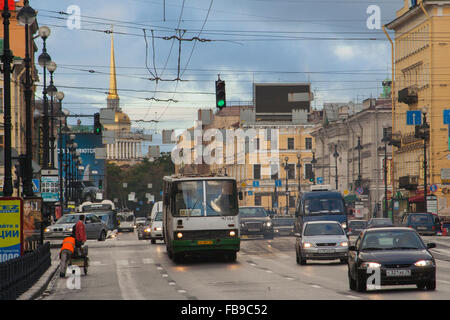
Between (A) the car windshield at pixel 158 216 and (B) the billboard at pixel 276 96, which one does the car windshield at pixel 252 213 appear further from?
(B) the billboard at pixel 276 96

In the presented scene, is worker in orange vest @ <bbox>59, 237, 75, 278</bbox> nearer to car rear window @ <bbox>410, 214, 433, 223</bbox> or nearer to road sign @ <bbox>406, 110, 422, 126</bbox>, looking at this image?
car rear window @ <bbox>410, 214, 433, 223</bbox>

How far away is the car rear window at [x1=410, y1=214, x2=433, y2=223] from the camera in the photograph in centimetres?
6291

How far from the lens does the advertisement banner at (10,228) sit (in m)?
22.1

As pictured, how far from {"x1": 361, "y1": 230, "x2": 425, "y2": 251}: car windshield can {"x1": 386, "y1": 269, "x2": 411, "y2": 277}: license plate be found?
989 millimetres

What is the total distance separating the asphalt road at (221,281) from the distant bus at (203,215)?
72cm

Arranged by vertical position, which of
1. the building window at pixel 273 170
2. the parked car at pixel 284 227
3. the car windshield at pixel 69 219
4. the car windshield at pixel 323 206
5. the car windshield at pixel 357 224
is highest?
the building window at pixel 273 170

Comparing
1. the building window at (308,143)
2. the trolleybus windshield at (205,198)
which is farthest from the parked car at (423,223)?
the building window at (308,143)

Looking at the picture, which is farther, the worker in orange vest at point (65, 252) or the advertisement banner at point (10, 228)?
the worker in orange vest at point (65, 252)

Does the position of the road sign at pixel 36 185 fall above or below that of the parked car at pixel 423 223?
above

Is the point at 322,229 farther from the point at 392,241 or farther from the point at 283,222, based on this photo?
the point at 283,222

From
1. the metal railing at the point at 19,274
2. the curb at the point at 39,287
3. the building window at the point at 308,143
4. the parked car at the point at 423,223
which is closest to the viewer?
the metal railing at the point at 19,274

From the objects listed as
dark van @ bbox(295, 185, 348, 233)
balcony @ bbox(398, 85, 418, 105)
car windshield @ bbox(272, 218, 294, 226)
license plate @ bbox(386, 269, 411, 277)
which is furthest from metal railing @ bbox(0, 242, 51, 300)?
balcony @ bbox(398, 85, 418, 105)
